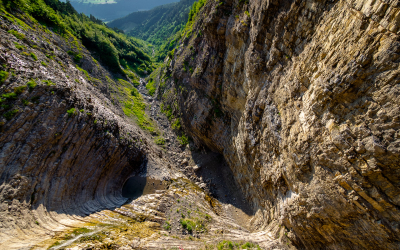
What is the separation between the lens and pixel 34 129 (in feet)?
54.4

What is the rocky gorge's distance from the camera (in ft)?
29.4

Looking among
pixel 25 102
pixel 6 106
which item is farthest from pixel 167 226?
pixel 6 106

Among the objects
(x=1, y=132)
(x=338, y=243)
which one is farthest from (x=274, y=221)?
(x=1, y=132)

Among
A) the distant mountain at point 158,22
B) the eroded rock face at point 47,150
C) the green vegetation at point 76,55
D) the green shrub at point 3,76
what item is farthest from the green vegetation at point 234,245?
the distant mountain at point 158,22

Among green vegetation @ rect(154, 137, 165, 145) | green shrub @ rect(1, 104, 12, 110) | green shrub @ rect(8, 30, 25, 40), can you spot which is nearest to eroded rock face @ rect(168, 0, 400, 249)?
green vegetation @ rect(154, 137, 165, 145)

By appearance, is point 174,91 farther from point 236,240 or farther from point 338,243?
point 338,243

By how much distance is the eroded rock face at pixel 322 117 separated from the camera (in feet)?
27.6

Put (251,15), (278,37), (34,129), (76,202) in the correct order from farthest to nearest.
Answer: (251,15) < (76,202) < (34,129) < (278,37)

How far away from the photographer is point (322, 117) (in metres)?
11.0

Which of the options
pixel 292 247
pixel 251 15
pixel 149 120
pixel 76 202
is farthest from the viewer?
pixel 149 120

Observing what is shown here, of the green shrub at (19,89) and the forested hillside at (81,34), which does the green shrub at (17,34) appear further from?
the green shrub at (19,89)

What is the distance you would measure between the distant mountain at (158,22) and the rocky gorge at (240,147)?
9926 cm

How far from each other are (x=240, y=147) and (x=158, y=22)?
6312 inches

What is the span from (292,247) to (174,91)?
3430cm
